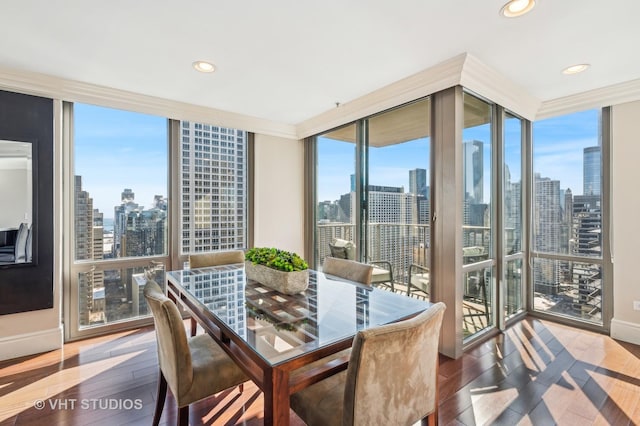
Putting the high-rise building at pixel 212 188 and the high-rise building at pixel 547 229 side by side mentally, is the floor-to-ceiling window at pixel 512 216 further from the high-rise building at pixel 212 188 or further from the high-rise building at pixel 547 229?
the high-rise building at pixel 212 188

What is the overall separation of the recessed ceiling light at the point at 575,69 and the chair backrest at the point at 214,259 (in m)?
3.40

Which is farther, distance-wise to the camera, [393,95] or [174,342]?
[393,95]

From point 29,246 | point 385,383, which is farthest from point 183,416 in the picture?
point 29,246

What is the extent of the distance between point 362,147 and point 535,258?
2.44m

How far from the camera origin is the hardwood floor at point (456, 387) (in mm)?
1934

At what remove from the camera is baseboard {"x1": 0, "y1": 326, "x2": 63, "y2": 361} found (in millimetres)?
2680

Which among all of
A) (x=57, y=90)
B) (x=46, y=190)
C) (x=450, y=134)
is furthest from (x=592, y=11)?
(x=46, y=190)

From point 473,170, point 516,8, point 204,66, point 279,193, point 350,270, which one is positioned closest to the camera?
point 516,8

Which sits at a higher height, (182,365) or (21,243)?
(21,243)

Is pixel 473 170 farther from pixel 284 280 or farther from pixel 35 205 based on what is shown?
pixel 35 205

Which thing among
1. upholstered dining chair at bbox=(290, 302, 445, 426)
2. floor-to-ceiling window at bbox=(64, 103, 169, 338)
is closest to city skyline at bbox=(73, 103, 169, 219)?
floor-to-ceiling window at bbox=(64, 103, 169, 338)

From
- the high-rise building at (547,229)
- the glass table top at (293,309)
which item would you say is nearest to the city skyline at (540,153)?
the high-rise building at (547,229)

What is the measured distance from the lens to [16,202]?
2715mm

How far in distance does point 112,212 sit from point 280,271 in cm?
240
